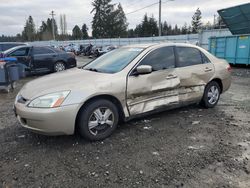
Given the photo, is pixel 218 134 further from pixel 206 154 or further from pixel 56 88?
pixel 56 88

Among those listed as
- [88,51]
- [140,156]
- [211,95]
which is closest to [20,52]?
[211,95]

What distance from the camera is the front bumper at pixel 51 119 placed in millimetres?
3236

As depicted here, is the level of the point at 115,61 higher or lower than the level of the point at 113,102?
higher

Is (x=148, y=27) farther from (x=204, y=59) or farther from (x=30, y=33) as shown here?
(x=204, y=59)

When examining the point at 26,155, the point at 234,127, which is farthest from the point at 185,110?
the point at 26,155

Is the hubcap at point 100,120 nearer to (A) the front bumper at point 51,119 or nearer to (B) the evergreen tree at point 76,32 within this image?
(A) the front bumper at point 51,119

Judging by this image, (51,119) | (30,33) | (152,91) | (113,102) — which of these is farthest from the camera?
(30,33)

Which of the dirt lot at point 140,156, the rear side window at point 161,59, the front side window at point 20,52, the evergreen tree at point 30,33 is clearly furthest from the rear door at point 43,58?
the evergreen tree at point 30,33

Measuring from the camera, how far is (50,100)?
331 centimetres

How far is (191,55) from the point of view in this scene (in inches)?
196

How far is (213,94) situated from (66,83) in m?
3.49

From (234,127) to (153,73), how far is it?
1.84 meters

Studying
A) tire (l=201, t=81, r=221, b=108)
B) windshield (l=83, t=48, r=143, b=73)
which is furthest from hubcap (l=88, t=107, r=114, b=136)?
tire (l=201, t=81, r=221, b=108)

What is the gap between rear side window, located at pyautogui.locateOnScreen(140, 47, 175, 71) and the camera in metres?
4.28
